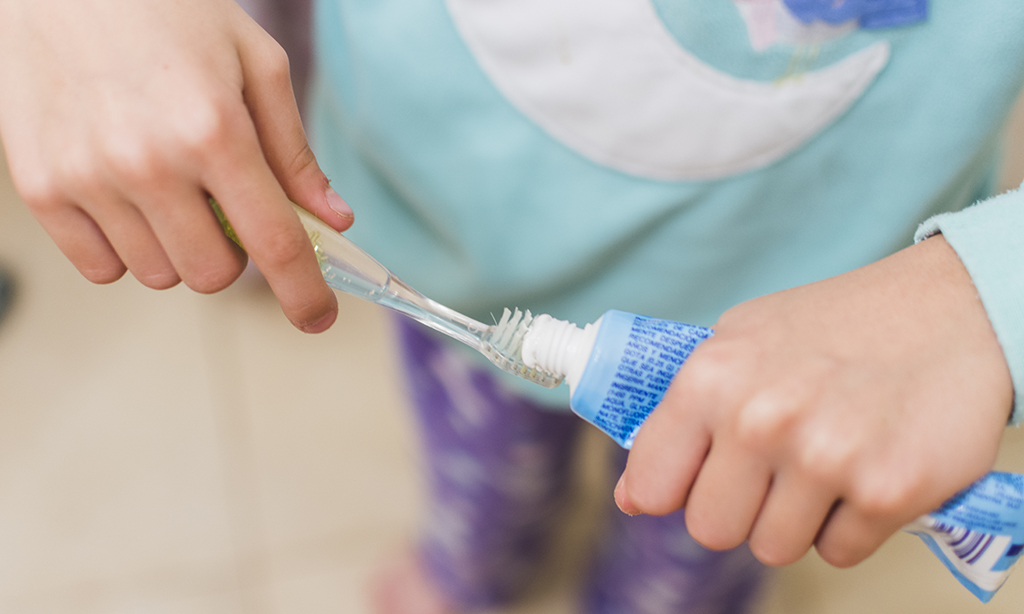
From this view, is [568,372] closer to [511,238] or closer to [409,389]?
[511,238]

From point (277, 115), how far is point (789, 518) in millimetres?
239

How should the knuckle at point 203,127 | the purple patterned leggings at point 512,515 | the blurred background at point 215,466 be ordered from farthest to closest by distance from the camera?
the blurred background at point 215,466, the purple patterned leggings at point 512,515, the knuckle at point 203,127

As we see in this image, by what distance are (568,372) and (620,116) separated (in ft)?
0.41

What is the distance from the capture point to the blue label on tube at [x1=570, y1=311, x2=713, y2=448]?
27 cm

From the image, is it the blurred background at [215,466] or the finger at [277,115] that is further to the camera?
the blurred background at [215,466]

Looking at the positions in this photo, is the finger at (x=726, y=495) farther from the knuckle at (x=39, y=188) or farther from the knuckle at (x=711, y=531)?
the knuckle at (x=39, y=188)

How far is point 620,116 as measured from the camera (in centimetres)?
32

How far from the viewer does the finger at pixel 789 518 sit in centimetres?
25

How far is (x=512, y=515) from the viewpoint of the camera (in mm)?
627

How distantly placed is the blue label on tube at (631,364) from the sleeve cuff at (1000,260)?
94mm

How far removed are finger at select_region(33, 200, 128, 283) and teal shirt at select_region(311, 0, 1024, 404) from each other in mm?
146

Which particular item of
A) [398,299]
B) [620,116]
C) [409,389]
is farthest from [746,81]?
[409,389]

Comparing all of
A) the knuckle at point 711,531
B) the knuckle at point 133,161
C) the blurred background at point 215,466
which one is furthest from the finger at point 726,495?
the blurred background at point 215,466

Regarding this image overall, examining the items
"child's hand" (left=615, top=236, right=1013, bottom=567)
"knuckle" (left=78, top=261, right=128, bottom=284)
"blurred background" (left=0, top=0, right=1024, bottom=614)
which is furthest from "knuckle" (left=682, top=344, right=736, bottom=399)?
"blurred background" (left=0, top=0, right=1024, bottom=614)
